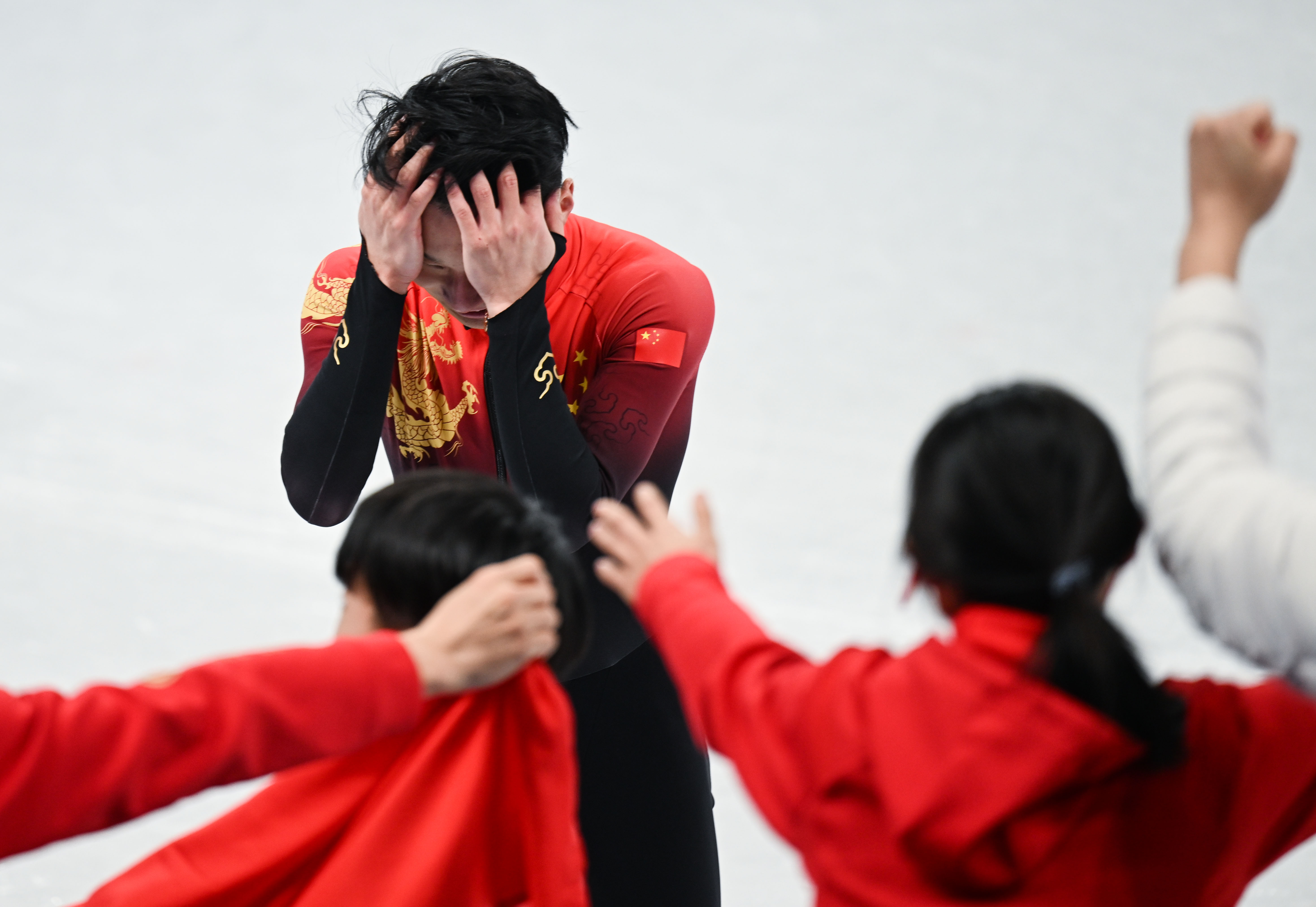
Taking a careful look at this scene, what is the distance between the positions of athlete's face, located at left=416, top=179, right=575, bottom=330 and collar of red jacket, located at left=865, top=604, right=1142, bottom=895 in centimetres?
65

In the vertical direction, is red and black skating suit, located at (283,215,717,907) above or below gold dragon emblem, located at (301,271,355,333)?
below

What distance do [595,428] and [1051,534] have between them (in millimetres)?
641

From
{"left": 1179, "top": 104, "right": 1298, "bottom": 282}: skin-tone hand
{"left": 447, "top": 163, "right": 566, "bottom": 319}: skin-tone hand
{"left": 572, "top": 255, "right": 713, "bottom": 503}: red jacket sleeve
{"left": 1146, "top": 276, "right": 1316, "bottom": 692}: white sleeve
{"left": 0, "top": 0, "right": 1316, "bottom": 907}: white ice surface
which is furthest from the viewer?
{"left": 0, "top": 0, "right": 1316, "bottom": 907}: white ice surface

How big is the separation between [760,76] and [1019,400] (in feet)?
10.6

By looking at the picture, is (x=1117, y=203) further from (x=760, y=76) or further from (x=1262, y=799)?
(x=1262, y=799)

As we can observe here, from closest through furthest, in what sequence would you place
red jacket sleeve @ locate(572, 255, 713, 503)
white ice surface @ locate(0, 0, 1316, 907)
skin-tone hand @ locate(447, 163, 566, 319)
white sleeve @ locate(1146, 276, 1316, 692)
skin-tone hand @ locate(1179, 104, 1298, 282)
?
white sleeve @ locate(1146, 276, 1316, 692), skin-tone hand @ locate(1179, 104, 1298, 282), skin-tone hand @ locate(447, 163, 566, 319), red jacket sleeve @ locate(572, 255, 713, 503), white ice surface @ locate(0, 0, 1316, 907)

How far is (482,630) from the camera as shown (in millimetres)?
863

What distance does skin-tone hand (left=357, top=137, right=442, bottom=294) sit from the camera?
1225 mm

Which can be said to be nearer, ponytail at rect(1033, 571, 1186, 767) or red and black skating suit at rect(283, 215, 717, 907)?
ponytail at rect(1033, 571, 1186, 767)

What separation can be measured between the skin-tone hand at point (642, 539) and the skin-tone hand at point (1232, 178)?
0.33m

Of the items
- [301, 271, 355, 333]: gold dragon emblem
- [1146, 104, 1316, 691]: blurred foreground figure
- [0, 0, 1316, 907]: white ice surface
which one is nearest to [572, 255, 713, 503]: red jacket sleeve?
[301, 271, 355, 333]: gold dragon emblem

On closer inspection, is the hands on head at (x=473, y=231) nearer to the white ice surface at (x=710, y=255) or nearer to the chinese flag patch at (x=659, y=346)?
the chinese flag patch at (x=659, y=346)

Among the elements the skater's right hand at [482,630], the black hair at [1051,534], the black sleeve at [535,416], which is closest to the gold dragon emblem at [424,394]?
the black sleeve at [535,416]

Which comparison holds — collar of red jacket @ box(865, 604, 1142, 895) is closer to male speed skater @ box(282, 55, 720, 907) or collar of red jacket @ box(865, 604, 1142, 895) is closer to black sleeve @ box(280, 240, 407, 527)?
male speed skater @ box(282, 55, 720, 907)
